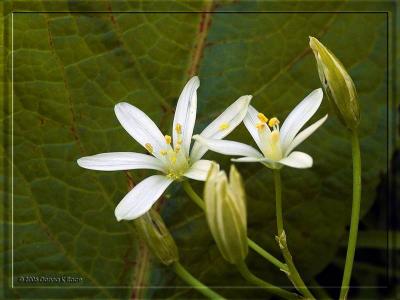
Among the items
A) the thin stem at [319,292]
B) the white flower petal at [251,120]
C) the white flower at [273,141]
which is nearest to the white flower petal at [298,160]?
the white flower at [273,141]

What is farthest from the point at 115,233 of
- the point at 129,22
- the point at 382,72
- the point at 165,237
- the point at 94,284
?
the point at 382,72

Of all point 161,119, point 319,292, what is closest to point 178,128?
point 161,119

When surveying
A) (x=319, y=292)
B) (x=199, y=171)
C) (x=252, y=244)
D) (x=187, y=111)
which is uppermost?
(x=187, y=111)

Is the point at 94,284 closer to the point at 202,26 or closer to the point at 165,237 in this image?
the point at 165,237

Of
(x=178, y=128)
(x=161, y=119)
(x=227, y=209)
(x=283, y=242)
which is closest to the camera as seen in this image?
(x=227, y=209)

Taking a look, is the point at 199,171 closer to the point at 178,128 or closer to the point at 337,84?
the point at 178,128

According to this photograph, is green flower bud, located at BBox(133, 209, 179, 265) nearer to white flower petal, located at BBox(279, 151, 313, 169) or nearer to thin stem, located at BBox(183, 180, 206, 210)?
thin stem, located at BBox(183, 180, 206, 210)
